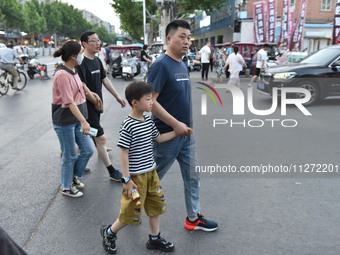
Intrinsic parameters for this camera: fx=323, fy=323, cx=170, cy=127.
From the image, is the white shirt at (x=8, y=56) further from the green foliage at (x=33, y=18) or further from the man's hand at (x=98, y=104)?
the green foliage at (x=33, y=18)

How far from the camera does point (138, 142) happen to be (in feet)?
8.07

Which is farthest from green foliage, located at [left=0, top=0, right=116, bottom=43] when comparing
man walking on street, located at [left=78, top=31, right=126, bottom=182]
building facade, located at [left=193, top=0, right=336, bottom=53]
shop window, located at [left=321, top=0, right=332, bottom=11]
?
man walking on street, located at [left=78, top=31, right=126, bottom=182]

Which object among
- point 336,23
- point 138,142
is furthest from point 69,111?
point 336,23

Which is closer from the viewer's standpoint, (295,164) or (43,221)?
(43,221)

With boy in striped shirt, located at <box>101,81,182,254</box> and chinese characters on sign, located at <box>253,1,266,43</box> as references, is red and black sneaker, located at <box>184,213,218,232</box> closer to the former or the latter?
boy in striped shirt, located at <box>101,81,182,254</box>

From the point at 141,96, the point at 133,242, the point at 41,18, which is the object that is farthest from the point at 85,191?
the point at 41,18

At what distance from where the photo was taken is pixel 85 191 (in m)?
3.94

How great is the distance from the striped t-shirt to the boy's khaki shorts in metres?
0.07

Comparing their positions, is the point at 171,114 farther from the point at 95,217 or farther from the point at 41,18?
the point at 41,18

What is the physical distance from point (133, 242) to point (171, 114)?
3.90 ft

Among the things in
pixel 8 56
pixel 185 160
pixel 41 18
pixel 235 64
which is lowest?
pixel 185 160

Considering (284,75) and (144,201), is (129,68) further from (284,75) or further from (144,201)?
(144,201)

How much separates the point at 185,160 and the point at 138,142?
0.60 meters

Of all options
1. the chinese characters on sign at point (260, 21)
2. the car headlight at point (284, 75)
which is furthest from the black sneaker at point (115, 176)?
the chinese characters on sign at point (260, 21)
